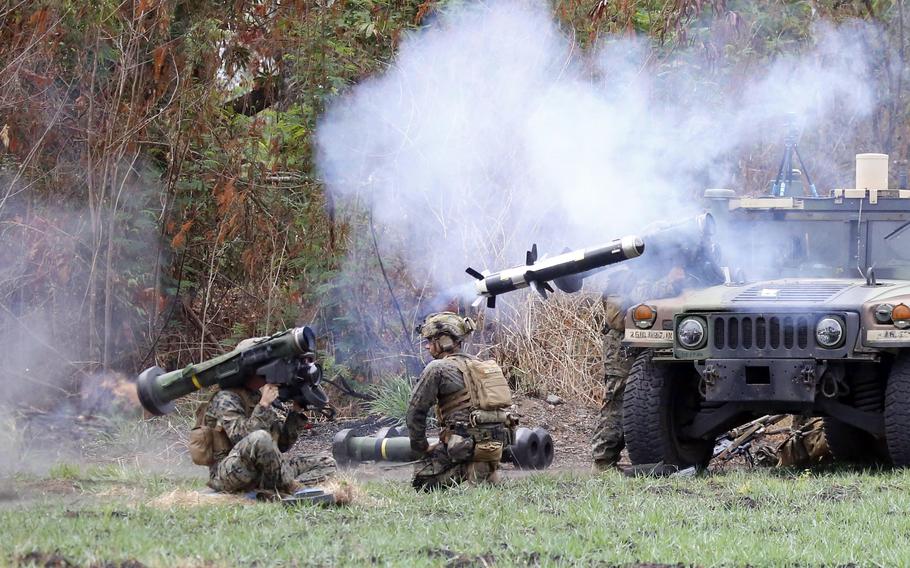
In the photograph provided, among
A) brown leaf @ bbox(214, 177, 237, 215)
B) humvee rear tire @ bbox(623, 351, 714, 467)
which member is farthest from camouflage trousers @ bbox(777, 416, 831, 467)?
brown leaf @ bbox(214, 177, 237, 215)

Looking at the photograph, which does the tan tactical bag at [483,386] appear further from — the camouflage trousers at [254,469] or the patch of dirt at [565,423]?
the patch of dirt at [565,423]

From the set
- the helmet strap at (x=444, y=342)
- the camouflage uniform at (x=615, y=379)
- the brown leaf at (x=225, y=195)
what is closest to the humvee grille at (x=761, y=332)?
the camouflage uniform at (x=615, y=379)

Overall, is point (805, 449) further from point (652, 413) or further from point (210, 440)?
point (210, 440)

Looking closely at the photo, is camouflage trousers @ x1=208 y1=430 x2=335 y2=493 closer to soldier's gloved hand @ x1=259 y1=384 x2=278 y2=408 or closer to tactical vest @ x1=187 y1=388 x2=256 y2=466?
tactical vest @ x1=187 y1=388 x2=256 y2=466

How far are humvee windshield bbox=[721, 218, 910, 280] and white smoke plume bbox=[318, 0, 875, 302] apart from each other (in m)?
3.12

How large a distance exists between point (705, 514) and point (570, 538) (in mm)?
1069

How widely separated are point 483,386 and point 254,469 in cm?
170

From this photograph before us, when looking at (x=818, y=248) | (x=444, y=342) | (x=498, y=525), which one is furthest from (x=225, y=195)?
(x=498, y=525)

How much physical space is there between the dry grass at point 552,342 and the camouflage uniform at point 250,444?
560 cm

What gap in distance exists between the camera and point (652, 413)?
30.6 feet

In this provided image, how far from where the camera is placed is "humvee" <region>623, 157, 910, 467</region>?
880cm

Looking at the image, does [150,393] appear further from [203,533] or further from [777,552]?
[777,552]

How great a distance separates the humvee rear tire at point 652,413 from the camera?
9336mm

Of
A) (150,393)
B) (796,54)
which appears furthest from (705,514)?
(796,54)
